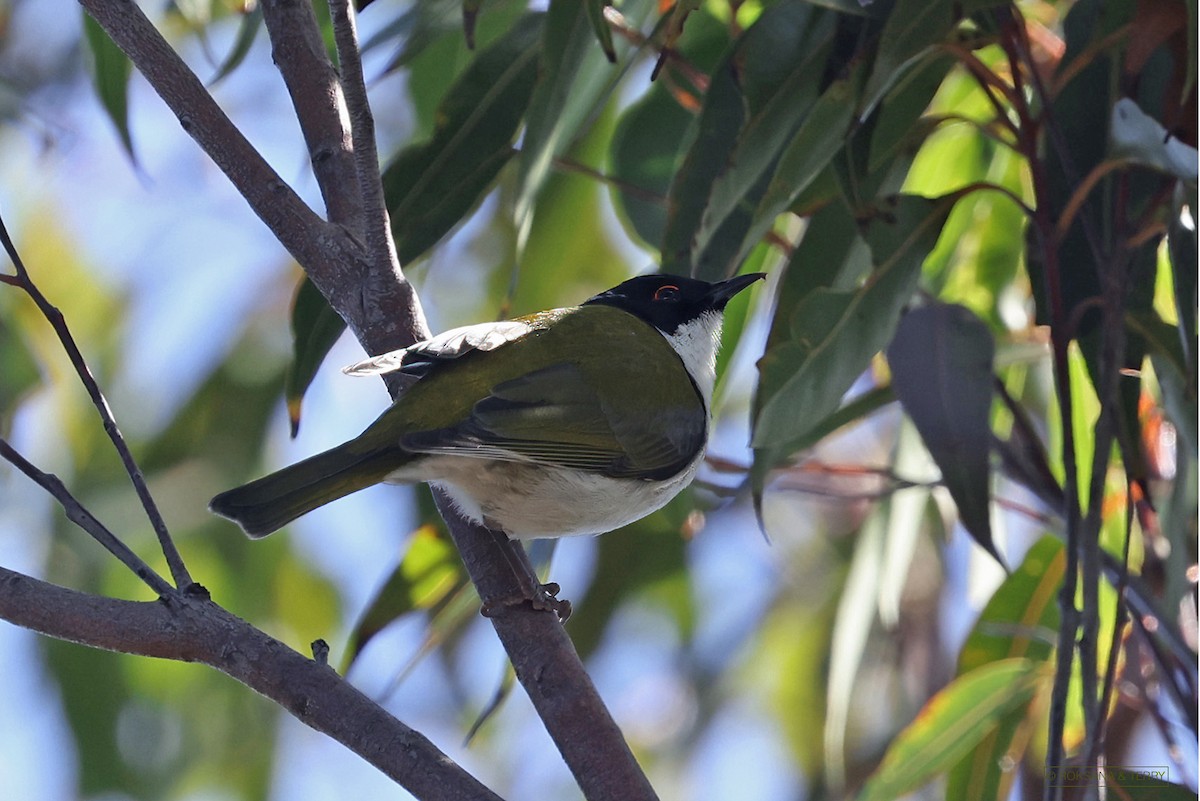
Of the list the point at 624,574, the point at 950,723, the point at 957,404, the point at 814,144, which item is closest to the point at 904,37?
the point at 814,144

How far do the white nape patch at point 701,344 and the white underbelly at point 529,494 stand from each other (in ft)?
1.98

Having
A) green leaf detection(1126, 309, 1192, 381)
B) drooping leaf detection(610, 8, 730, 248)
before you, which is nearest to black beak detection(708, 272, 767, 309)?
drooping leaf detection(610, 8, 730, 248)

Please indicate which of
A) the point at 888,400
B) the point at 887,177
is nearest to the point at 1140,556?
the point at 888,400

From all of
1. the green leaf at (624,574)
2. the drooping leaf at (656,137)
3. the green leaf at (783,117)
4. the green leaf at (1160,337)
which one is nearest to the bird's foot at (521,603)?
the green leaf at (783,117)

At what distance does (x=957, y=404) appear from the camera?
2393mm

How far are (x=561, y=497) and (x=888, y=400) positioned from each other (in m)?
0.99

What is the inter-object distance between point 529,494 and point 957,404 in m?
0.82

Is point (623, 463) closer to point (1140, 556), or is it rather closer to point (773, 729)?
point (1140, 556)

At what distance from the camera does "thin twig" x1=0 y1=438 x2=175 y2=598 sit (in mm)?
1499

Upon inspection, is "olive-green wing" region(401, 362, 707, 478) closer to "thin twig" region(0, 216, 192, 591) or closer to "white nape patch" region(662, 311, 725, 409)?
"white nape patch" region(662, 311, 725, 409)

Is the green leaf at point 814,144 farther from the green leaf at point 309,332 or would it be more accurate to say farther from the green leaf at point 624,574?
the green leaf at point 624,574

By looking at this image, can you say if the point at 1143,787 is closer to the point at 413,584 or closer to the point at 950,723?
the point at 950,723

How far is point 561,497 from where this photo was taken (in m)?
2.24

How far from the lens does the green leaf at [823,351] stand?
84.7 inches
